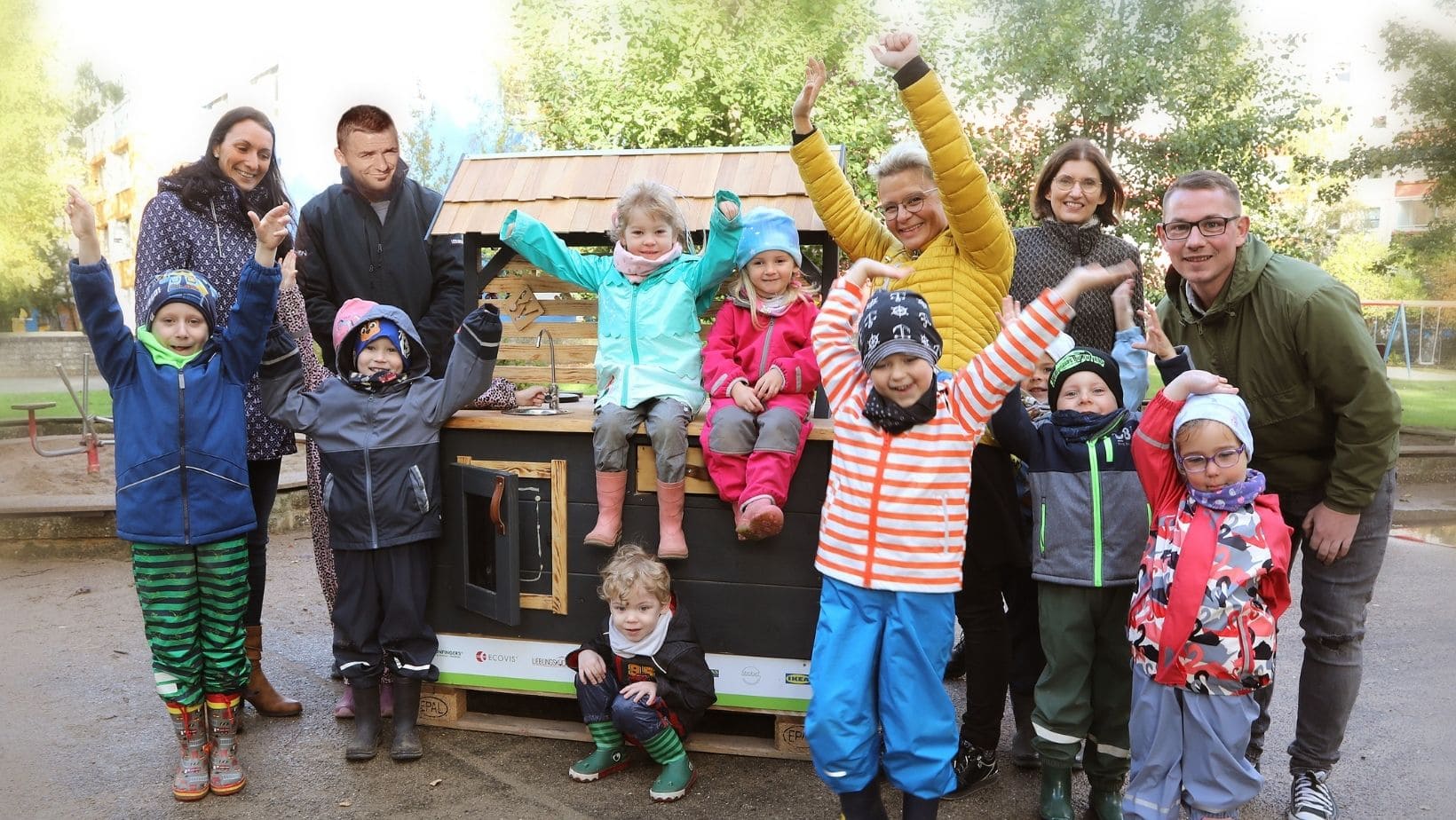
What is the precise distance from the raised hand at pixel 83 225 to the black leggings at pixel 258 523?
0.96 metres

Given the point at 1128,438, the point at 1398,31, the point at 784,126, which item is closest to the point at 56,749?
the point at 1128,438

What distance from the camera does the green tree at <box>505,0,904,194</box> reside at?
46.2ft

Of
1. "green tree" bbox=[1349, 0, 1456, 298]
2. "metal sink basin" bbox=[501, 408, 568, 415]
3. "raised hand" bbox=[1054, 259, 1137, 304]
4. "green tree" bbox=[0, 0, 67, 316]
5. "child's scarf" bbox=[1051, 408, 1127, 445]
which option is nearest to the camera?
"raised hand" bbox=[1054, 259, 1137, 304]

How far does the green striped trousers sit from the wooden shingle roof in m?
1.56

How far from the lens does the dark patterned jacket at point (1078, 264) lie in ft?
10.6

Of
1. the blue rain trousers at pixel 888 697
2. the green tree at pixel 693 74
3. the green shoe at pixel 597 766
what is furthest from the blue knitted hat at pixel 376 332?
the green tree at pixel 693 74

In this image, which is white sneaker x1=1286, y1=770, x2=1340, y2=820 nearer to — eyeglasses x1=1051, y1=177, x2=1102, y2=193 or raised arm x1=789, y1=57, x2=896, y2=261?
eyeglasses x1=1051, y1=177, x2=1102, y2=193

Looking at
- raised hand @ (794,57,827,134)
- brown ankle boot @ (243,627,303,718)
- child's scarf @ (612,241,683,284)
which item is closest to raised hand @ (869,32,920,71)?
raised hand @ (794,57,827,134)

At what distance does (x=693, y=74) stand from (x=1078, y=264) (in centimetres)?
1246

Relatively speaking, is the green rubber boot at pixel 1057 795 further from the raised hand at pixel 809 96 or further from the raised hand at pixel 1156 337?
the raised hand at pixel 809 96

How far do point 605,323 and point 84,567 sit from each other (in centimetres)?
498

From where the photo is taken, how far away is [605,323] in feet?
11.4

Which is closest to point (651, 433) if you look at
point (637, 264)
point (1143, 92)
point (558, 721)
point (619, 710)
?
point (637, 264)

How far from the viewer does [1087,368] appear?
2.89 meters
